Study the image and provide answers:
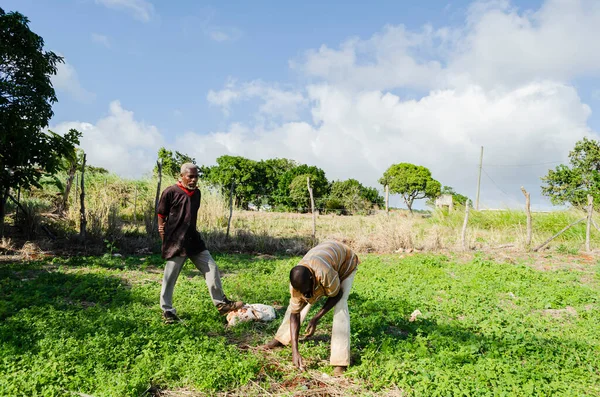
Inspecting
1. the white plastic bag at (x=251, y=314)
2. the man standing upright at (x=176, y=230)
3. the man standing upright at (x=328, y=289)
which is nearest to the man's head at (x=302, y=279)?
the man standing upright at (x=328, y=289)

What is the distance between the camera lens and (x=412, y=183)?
3947 cm

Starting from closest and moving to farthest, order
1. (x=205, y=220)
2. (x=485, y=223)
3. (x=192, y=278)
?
(x=192, y=278) → (x=205, y=220) → (x=485, y=223)

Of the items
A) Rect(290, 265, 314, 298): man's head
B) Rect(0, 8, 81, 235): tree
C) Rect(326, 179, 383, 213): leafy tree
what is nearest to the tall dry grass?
Rect(0, 8, 81, 235): tree

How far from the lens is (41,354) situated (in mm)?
4070

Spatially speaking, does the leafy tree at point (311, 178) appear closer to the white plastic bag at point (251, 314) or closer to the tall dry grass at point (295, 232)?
Answer: the tall dry grass at point (295, 232)

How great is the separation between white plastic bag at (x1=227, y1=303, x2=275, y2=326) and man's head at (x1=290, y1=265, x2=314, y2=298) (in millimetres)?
1982

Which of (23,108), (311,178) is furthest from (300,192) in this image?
(23,108)

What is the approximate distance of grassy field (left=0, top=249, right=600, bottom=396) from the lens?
12.2 feet

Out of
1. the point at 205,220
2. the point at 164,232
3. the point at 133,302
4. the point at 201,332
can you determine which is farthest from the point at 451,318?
the point at 205,220

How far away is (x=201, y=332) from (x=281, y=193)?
31325 millimetres

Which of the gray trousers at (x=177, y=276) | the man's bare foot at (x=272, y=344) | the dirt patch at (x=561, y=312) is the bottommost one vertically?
the man's bare foot at (x=272, y=344)

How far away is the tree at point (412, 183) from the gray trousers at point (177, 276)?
3521 centimetres

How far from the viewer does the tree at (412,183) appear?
129 feet

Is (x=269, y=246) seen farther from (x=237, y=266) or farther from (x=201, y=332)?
(x=201, y=332)
